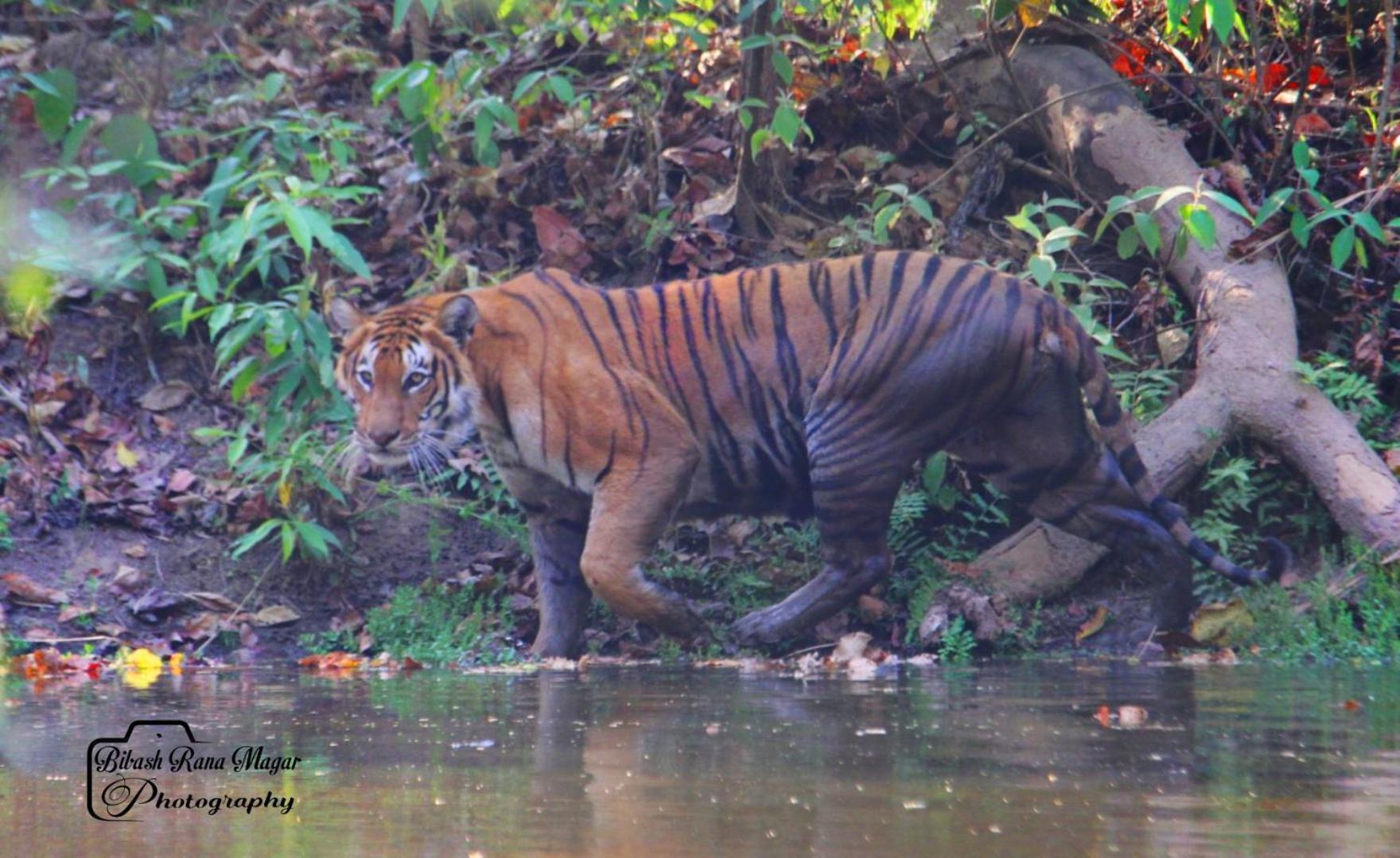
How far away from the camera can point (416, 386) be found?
19.7 feet

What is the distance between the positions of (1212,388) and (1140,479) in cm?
69

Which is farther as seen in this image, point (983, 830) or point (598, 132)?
point (598, 132)

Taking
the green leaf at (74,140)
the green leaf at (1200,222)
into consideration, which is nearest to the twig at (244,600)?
the green leaf at (74,140)

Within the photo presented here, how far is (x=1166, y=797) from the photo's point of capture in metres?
2.94

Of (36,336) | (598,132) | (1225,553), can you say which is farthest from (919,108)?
(36,336)

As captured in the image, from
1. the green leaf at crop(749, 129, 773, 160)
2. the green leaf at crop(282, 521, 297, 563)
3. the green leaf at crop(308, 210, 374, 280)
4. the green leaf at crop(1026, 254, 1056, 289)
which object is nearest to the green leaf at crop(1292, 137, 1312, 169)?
the green leaf at crop(1026, 254, 1056, 289)

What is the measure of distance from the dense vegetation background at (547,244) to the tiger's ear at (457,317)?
1.31ft

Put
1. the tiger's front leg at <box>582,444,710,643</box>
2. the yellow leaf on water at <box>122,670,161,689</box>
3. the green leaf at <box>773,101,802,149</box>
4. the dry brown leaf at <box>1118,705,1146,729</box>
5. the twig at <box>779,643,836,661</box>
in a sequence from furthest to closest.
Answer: the green leaf at <box>773,101,802,149</box>, the twig at <box>779,643,836,661</box>, the tiger's front leg at <box>582,444,710,643</box>, the yellow leaf on water at <box>122,670,161,689</box>, the dry brown leaf at <box>1118,705,1146,729</box>

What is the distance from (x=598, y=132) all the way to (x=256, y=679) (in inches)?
160

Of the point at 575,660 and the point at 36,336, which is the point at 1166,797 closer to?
the point at 575,660

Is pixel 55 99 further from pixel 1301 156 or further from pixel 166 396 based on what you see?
pixel 1301 156

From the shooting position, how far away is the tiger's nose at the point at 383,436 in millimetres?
5953

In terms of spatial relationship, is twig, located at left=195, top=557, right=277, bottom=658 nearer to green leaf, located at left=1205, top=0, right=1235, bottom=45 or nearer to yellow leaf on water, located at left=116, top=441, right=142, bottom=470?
yellow leaf on water, located at left=116, top=441, right=142, bottom=470

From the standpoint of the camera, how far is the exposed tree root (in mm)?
6168
